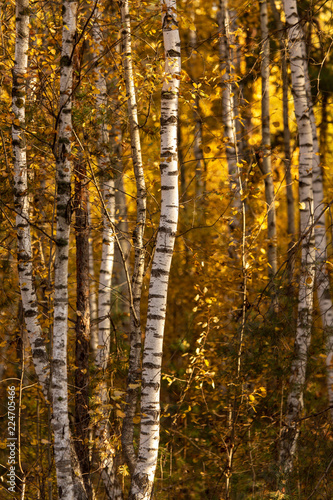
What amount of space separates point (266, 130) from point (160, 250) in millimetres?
4952

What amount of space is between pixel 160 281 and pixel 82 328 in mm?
1735

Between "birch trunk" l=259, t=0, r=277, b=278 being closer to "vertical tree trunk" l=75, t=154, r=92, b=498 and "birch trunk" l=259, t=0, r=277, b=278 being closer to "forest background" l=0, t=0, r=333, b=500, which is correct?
"forest background" l=0, t=0, r=333, b=500

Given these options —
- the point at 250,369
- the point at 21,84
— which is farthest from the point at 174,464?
the point at 21,84

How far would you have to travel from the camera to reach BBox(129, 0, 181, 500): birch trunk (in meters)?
4.09

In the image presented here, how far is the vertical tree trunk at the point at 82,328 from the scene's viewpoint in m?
5.12

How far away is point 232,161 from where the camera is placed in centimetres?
794

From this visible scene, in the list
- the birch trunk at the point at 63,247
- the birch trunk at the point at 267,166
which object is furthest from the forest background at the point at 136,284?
the birch trunk at the point at 267,166

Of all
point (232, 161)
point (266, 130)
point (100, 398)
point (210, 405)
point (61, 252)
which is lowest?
point (210, 405)

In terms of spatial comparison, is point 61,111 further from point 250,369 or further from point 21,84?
point 250,369

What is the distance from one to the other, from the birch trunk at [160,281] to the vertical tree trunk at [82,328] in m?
1.10

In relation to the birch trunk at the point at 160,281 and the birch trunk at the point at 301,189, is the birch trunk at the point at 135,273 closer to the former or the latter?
the birch trunk at the point at 160,281

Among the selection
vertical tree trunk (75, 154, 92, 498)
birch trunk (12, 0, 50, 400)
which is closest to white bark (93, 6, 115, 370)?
vertical tree trunk (75, 154, 92, 498)

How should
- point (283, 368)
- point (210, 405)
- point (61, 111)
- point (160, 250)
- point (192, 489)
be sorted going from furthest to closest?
point (210, 405) → point (192, 489) → point (283, 368) → point (160, 250) → point (61, 111)

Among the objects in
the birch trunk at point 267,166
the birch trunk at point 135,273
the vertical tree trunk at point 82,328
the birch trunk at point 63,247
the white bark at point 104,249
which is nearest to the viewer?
the birch trunk at point 63,247
